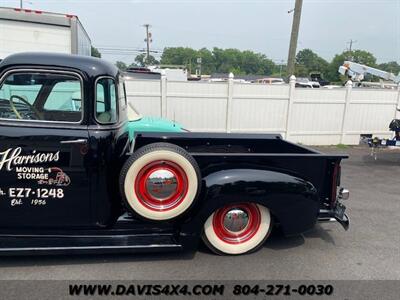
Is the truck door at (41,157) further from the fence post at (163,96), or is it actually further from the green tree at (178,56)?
the green tree at (178,56)

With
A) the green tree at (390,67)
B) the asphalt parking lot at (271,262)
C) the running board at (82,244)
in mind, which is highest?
the green tree at (390,67)

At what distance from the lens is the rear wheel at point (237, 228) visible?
341 cm

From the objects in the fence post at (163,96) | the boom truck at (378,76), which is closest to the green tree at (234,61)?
the boom truck at (378,76)

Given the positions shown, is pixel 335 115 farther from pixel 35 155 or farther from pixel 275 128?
pixel 35 155

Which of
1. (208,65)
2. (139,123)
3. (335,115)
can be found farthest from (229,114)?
(208,65)

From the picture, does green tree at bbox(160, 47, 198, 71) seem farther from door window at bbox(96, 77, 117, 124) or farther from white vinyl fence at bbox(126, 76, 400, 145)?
door window at bbox(96, 77, 117, 124)

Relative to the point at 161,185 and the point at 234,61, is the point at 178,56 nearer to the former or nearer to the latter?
the point at 234,61

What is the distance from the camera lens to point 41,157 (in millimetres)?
2992

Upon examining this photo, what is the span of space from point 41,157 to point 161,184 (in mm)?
1052

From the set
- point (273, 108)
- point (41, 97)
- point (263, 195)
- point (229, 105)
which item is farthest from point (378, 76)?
point (41, 97)

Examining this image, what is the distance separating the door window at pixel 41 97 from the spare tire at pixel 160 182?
0.69 m

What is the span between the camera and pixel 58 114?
3.17 metres

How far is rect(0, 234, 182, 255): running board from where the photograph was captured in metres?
3.01

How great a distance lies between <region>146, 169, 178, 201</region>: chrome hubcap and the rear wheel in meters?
0.52
